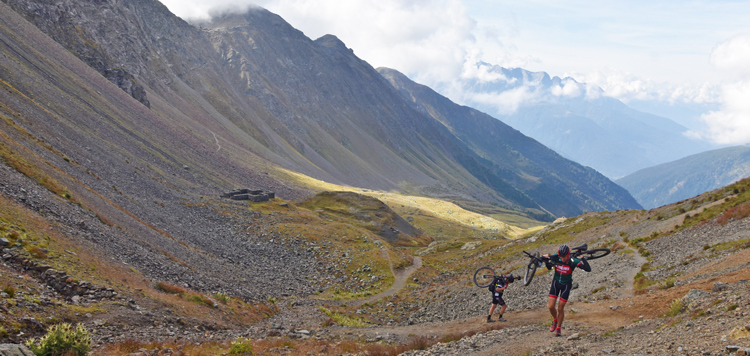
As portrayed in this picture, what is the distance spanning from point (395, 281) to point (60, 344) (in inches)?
1591

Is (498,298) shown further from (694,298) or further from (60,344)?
(60,344)

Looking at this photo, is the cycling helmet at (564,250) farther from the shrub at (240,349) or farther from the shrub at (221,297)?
the shrub at (221,297)

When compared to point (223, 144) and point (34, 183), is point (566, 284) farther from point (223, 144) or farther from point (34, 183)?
point (223, 144)

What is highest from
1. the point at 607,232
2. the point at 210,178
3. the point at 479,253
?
the point at 607,232

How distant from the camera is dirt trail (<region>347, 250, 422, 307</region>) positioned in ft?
142

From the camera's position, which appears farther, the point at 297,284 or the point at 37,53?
the point at 37,53

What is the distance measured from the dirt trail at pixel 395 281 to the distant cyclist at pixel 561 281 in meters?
25.6

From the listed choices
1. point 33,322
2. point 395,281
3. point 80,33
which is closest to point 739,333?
point 33,322

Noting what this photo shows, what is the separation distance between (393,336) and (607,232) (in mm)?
40650

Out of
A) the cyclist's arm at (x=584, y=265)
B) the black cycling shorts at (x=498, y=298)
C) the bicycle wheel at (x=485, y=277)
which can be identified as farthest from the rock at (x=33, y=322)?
the cyclist's arm at (x=584, y=265)

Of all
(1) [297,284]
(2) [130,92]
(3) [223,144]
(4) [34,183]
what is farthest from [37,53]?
(1) [297,284]

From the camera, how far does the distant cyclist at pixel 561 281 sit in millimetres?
17844

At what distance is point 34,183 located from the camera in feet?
107

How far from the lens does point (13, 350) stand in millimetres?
12180
